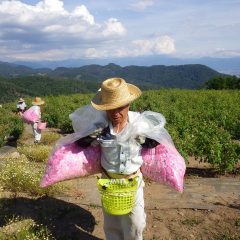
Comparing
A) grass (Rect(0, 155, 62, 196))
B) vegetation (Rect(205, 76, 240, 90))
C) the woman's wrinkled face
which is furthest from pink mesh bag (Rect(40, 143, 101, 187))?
vegetation (Rect(205, 76, 240, 90))

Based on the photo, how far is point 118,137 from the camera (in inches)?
166

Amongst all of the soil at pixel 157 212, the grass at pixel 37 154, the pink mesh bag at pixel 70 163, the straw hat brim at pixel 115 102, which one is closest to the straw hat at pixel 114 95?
the straw hat brim at pixel 115 102

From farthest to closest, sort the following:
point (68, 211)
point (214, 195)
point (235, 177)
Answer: point (235, 177) < point (214, 195) < point (68, 211)

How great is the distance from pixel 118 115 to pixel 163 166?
824mm

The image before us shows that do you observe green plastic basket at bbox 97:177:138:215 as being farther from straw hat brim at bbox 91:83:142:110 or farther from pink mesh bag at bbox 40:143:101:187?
straw hat brim at bbox 91:83:142:110

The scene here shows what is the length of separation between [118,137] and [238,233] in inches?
89.1

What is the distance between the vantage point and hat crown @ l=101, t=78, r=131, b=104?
4.07 meters

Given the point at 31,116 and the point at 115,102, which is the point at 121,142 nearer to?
the point at 115,102

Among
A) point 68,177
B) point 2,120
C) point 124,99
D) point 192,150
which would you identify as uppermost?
point 124,99

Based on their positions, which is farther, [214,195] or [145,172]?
[214,195]

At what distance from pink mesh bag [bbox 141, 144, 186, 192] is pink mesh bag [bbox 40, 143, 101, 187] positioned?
0.56 metres

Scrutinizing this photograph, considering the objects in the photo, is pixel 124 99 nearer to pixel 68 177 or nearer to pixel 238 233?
pixel 68 177

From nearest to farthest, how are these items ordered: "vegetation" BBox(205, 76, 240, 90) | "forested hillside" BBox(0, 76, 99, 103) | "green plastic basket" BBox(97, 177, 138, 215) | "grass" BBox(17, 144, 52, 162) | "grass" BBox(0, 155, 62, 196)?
"green plastic basket" BBox(97, 177, 138, 215)
"grass" BBox(0, 155, 62, 196)
"grass" BBox(17, 144, 52, 162)
"vegetation" BBox(205, 76, 240, 90)
"forested hillside" BBox(0, 76, 99, 103)

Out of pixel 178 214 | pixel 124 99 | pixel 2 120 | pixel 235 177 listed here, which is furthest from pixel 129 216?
pixel 2 120
